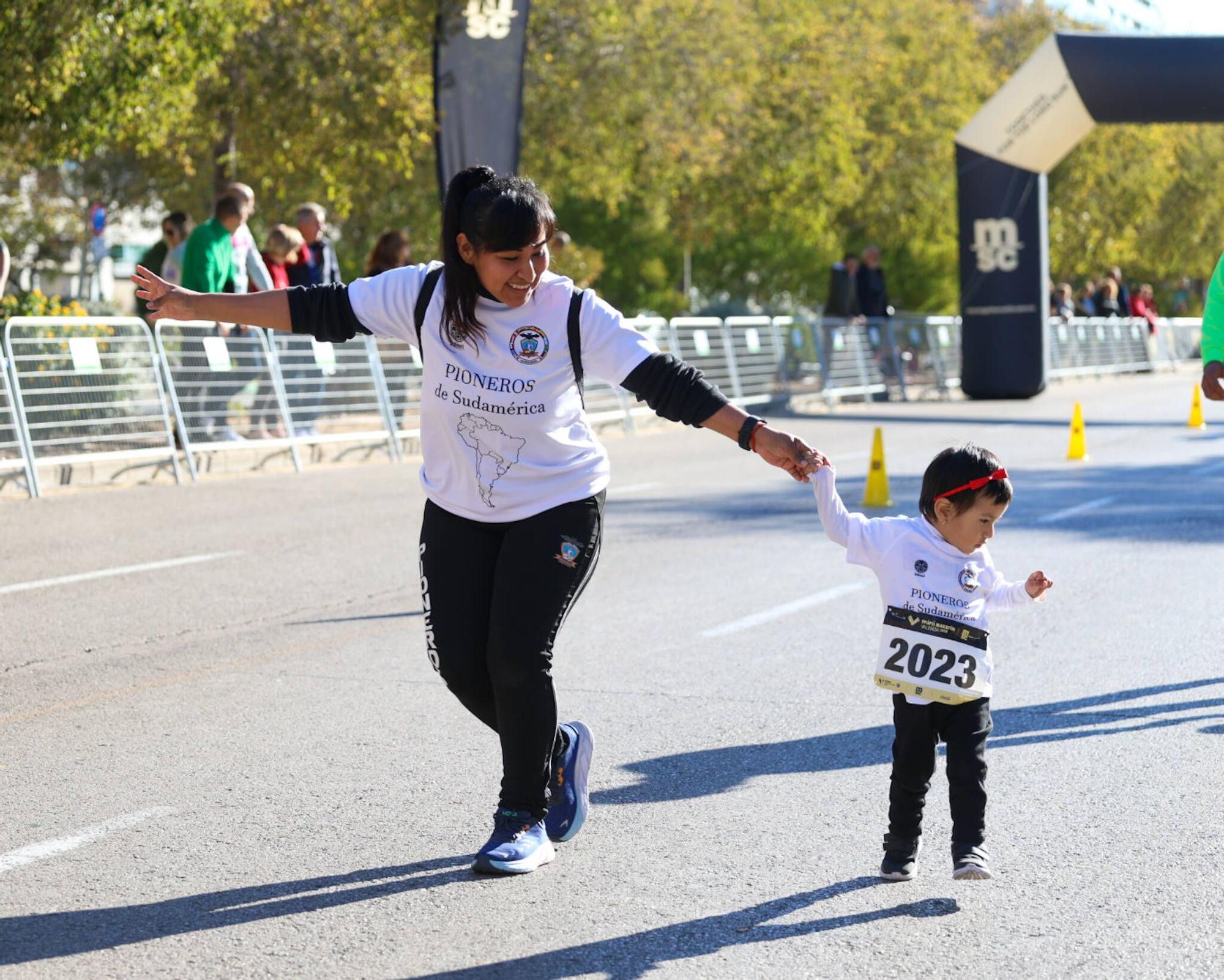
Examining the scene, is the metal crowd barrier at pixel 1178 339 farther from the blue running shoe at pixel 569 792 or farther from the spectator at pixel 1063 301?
the blue running shoe at pixel 569 792

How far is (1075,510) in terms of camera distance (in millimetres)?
12266

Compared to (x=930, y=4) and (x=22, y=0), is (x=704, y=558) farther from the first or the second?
(x=930, y=4)

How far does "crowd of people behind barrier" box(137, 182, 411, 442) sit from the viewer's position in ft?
46.4

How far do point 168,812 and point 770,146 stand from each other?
29749 millimetres

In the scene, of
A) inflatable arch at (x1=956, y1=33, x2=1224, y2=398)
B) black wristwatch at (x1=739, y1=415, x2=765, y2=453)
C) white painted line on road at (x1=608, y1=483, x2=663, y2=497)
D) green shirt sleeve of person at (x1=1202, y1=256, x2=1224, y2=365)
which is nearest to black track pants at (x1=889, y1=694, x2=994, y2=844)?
black wristwatch at (x1=739, y1=415, x2=765, y2=453)

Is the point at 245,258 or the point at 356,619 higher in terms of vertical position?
the point at 245,258

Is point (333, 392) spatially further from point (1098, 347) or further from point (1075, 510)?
point (1098, 347)

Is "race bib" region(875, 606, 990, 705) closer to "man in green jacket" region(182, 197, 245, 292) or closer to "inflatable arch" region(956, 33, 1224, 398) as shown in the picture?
"man in green jacket" region(182, 197, 245, 292)

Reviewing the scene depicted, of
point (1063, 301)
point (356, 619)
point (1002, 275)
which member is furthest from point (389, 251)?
point (1063, 301)

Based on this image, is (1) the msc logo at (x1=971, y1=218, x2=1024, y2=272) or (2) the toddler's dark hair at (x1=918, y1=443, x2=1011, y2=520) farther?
(1) the msc logo at (x1=971, y1=218, x2=1024, y2=272)

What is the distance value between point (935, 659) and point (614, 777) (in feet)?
4.47

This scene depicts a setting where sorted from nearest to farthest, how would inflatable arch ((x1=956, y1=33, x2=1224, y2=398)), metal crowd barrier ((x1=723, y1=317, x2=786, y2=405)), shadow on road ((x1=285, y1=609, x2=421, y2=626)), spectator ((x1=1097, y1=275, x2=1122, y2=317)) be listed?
shadow on road ((x1=285, y1=609, x2=421, y2=626)) → inflatable arch ((x1=956, y1=33, x2=1224, y2=398)) → metal crowd barrier ((x1=723, y1=317, x2=786, y2=405)) → spectator ((x1=1097, y1=275, x2=1122, y2=317))

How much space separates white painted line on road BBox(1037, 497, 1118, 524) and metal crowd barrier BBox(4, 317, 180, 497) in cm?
682

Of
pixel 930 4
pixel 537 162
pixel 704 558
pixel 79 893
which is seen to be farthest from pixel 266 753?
pixel 930 4
